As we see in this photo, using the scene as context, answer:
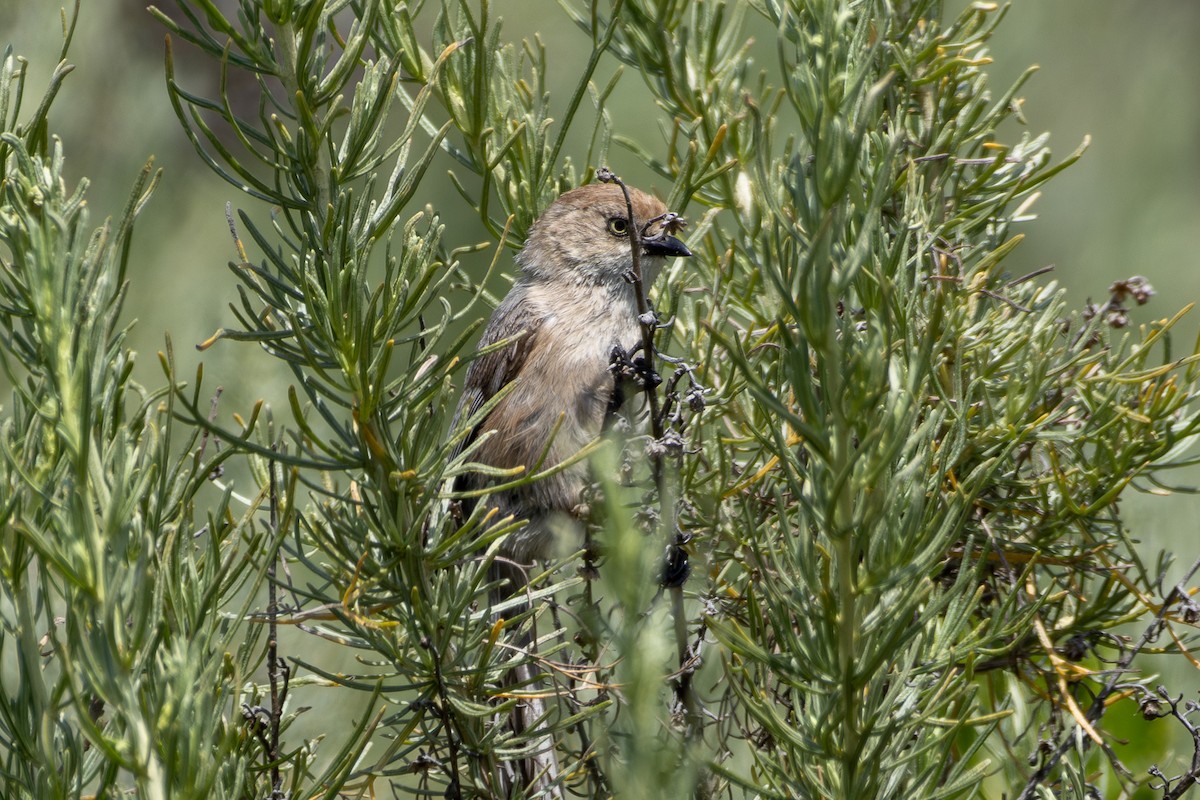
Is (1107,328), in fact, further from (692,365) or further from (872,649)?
(872,649)

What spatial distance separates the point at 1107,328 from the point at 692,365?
68 centimetres

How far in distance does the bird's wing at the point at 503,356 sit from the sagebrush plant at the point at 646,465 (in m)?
1.30

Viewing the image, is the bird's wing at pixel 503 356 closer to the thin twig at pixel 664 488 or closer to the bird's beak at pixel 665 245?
the bird's beak at pixel 665 245

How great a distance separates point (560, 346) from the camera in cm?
334

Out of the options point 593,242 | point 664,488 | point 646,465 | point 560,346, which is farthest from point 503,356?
point 664,488

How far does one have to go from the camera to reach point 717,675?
214cm

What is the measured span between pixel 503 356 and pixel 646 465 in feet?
6.72

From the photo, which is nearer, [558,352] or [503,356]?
[558,352]

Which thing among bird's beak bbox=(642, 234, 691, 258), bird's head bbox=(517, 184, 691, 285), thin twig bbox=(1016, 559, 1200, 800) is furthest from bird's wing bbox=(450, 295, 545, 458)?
thin twig bbox=(1016, 559, 1200, 800)

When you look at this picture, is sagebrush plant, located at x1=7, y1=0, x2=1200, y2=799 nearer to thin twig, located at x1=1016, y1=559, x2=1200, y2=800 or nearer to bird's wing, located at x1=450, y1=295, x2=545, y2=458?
thin twig, located at x1=1016, y1=559, x2=1200, y2=800

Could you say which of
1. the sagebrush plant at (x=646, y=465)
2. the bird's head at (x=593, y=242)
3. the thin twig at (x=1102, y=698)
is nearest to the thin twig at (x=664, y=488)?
the sagebrush plant at (x=646, y=465)

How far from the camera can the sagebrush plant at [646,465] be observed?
40.9 inches

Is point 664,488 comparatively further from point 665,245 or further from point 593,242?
point 593,242

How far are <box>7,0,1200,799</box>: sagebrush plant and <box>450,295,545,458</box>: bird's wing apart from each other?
130cm
